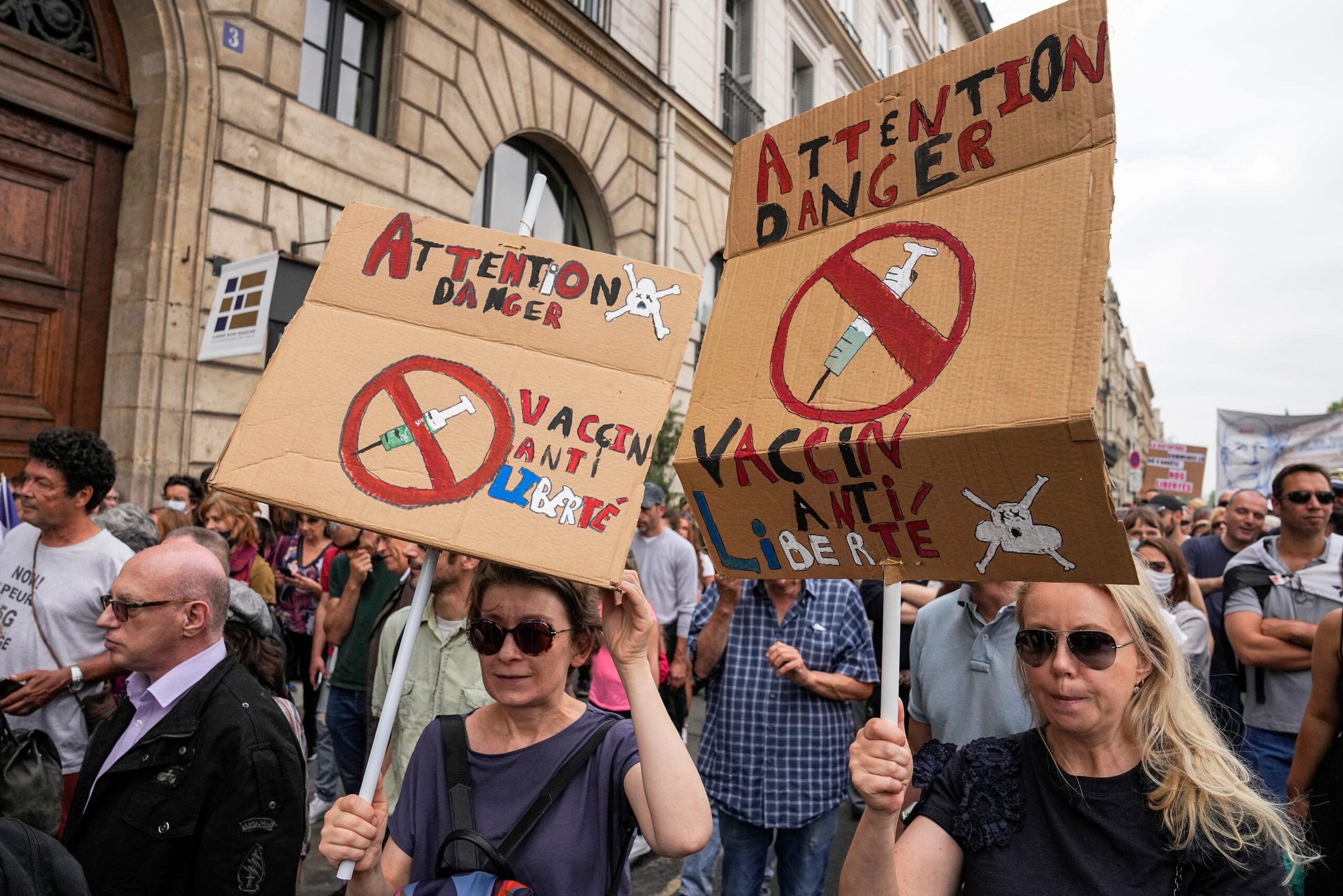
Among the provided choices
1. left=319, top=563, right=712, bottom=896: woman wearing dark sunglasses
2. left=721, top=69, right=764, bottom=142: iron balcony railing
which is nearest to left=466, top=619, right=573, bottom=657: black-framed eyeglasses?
left=319, top=563, right=712, bottom=896: woman wearing dark sunglasses

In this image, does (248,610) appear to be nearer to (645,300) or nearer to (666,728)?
(666,728)

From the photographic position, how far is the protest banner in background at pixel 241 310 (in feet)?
20.9

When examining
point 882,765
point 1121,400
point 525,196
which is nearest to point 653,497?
point 882,765

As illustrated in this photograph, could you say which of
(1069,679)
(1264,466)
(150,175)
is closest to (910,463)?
(1069,679)

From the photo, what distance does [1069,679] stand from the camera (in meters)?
1.75

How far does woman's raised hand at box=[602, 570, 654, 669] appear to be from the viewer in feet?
5.73

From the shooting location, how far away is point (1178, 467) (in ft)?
55.9

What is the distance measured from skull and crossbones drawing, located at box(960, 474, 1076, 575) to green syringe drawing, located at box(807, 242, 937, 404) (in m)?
0.31

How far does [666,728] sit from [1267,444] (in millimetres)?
11715

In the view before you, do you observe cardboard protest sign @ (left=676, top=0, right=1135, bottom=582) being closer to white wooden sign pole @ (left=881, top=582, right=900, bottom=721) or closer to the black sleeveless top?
white wooden sign pole @ (left=881, top=582, right=900, bottom=721)

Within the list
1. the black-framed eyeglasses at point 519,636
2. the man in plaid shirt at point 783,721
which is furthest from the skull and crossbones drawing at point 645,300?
the man in plaid shirt at point 783,721

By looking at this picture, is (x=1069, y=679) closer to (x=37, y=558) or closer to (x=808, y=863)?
(x=808, y=863)

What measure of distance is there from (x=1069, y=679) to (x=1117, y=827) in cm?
28

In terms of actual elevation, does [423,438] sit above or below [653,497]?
above
